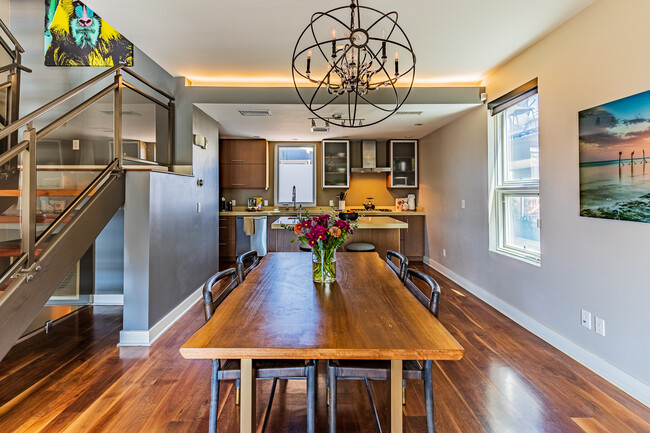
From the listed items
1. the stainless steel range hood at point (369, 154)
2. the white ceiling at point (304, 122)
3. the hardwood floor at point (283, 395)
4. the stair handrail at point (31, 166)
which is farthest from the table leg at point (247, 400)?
the stainless steel range hood at point (369, 154)

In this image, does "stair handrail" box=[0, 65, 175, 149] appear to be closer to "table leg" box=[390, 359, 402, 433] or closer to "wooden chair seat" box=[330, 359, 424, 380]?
"wooden chair seat" box=[330, 359, 424, 380]

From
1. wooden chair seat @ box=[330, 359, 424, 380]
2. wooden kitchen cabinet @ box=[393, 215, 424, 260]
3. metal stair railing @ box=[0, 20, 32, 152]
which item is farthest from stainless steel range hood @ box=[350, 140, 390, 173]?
wooden chair seat @ box=[330, 359, 424, 380]


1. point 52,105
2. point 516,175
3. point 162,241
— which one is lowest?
point 162,241

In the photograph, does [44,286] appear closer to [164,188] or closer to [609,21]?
[164,188]

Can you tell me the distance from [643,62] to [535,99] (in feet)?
3.67

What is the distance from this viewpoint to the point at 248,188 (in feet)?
20.8

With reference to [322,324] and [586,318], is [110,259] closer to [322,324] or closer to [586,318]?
[322,324]

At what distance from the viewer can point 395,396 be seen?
120 cm

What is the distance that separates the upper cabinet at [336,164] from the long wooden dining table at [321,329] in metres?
4.61

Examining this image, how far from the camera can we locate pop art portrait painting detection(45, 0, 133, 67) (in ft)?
12.0

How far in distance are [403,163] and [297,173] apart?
7.24 feet

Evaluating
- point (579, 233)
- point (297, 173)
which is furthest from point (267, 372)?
point (297, 173)

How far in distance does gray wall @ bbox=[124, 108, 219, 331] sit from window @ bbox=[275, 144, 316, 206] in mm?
2534

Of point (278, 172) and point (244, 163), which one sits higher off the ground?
point (244, 163)
